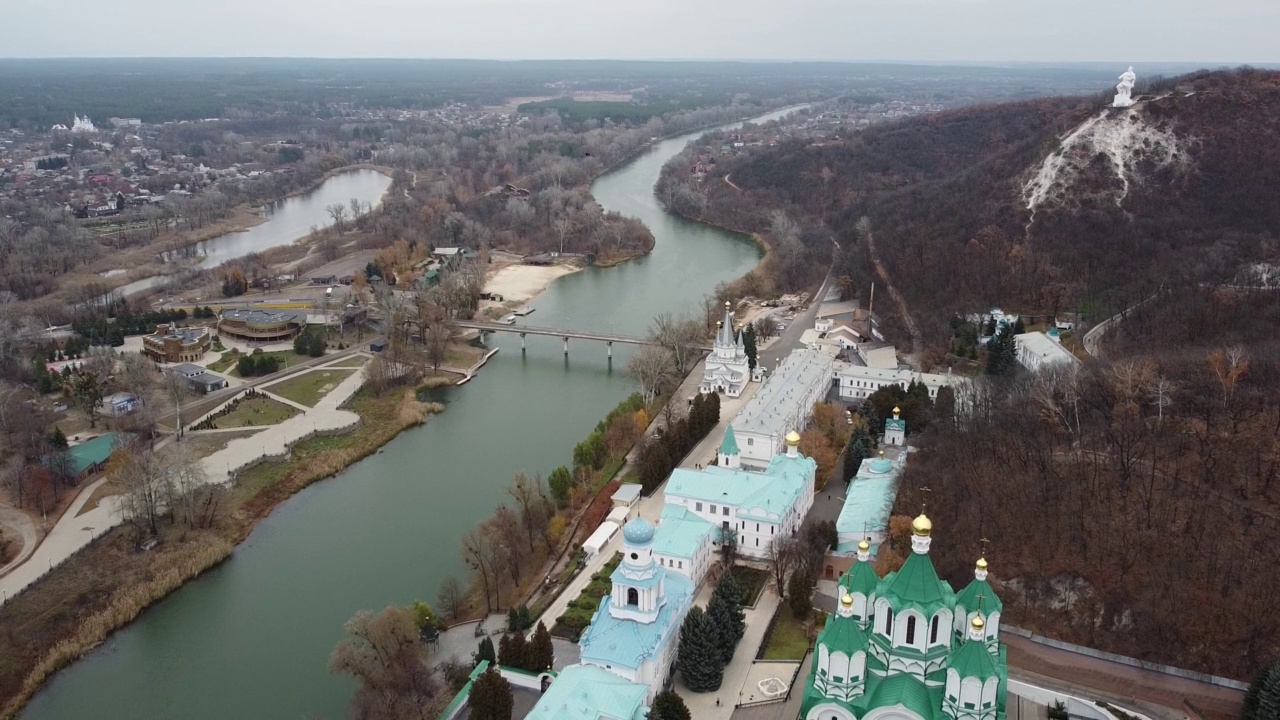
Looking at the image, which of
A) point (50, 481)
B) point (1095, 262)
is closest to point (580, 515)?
point (50, 481)

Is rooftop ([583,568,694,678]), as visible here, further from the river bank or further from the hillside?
the hillside

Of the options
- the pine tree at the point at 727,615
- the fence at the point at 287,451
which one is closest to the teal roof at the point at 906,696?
the pine tree at the point at 727,615

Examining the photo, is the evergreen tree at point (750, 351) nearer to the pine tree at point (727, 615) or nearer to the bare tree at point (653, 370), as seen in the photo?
the bare tree at point (653, 370)

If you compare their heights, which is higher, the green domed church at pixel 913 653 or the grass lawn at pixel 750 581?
the green domed church at pixel 913 653

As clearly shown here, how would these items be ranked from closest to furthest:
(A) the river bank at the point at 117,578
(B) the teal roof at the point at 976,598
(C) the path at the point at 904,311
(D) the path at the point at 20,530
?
(B) the teal roof at the point at 976,598, (A) the river bank at the point at 117,578, (D) the path at the point at 20,530, (C) the path at the point at 904,311

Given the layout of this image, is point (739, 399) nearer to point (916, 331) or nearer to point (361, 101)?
point (916, 331)

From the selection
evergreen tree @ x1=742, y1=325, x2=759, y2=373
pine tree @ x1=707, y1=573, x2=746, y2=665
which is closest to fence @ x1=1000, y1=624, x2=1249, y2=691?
pine tree @ x1=707, y1=573, x2=746, y2=665
